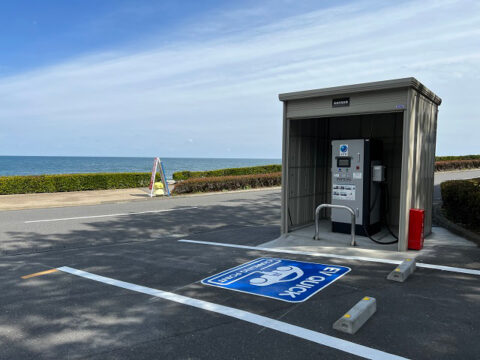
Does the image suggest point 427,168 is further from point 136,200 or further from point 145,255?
point 136,200

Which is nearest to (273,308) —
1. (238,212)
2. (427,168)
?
(427,168)

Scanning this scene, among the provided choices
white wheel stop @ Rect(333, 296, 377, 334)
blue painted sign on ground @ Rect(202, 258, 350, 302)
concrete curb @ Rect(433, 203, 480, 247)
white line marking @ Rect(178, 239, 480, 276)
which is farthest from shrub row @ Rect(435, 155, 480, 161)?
white wheel stop @ Rect(333, 296, 377, 334)

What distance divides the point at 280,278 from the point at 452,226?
17.7 ft

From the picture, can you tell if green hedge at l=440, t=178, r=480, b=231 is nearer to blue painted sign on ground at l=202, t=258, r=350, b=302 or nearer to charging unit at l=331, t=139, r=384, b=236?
charging unit at l=331, t=139, r=384, b=236

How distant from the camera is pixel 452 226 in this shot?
830 cm

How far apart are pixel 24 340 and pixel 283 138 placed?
5.95m

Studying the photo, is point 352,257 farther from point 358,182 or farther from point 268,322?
point 268,322

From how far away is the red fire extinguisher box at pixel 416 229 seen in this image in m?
6.58

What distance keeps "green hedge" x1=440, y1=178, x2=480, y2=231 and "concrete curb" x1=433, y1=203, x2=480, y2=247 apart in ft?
0.62

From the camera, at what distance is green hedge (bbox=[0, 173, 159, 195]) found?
17672 millimetres

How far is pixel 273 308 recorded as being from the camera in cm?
416

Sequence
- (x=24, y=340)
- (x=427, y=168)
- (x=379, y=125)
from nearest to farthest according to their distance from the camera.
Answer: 1. (x=24, y=340)
2. (x=427, y=168)
3. (x=379, y=125)

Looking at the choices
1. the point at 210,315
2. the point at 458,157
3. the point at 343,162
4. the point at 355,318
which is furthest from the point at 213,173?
the point at 458,157

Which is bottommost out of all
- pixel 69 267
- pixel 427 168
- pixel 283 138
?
pixel 69 267
